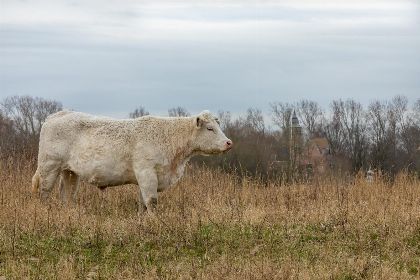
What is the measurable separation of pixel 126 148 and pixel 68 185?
1624 millimetres

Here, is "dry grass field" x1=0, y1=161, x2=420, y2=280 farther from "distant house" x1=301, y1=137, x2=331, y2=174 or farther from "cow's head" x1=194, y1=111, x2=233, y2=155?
"distant house" x1=301, y1=137, x2=331, y2=174

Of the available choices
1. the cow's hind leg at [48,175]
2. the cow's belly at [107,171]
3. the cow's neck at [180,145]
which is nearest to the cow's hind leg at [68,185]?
the cow's hind leg at [48,175]

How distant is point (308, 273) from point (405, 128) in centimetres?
5355

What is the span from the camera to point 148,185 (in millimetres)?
11344

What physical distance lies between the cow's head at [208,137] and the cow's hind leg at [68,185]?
7.66 feet

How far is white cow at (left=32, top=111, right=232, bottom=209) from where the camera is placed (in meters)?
11.5

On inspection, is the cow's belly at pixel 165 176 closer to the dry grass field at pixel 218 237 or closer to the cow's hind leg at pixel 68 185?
the dry grass field at pixel 218 237

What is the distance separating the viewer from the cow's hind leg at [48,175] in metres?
12.1

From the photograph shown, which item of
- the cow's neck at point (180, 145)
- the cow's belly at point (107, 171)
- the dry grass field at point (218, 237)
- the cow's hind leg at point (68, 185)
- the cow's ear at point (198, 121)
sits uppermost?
the cow's ear at point (198, 121)

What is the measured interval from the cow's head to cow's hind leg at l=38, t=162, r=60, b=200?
2464 mm

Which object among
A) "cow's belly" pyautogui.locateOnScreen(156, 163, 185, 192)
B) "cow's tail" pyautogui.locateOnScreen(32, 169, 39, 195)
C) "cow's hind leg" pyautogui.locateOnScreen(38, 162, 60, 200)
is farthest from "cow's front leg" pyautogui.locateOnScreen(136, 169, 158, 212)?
"cow's tail" pyautogui.locateOnScreen(32, 169, 39, 195)

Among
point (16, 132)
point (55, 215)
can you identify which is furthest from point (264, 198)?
point (16, 132)

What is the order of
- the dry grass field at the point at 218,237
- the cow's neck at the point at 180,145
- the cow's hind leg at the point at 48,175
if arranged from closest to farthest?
the dry grass field at the point at 218,237 < the cow's neck at the point at 180,145 < the cow's hind leg at the point at 48,175

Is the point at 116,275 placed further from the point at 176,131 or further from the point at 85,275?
the point at 176,131
